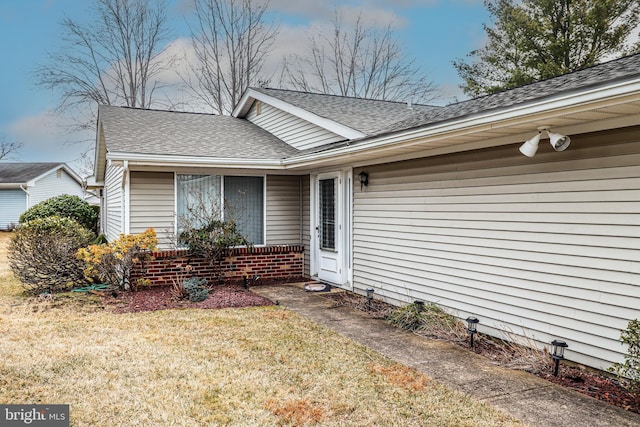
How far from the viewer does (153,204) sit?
8969 millimetres

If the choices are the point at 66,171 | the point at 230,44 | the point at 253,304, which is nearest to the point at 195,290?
the point at 253,304

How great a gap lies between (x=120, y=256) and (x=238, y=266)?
92.4 inches

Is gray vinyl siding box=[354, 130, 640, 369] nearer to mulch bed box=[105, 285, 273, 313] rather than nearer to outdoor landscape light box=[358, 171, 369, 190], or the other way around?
outdoor landscape light box=[358, 171, 369, 190]

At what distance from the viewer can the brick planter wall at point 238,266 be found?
884 cm

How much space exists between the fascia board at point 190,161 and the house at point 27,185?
836 inches

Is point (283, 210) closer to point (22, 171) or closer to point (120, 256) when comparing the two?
point (120, 256)

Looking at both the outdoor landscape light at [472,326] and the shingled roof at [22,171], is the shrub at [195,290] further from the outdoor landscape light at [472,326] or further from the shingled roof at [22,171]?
the shingled roof at [22,171]

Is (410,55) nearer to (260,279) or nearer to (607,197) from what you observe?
(260,279)

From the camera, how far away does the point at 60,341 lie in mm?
5473

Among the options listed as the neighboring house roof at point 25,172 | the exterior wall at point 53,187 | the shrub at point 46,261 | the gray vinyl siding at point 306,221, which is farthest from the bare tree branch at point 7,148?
the gray vinyl siding at point 306,221

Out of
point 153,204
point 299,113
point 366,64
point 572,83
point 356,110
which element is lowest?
point 153,204

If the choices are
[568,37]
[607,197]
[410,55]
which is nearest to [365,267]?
[607,197]

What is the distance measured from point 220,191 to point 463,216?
5.15 metres

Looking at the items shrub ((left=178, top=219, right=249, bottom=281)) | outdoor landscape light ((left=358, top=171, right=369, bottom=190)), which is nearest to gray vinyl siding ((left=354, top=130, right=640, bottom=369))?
outdoor landscape light ((left=358, top=171, right=369, bottom=190))
